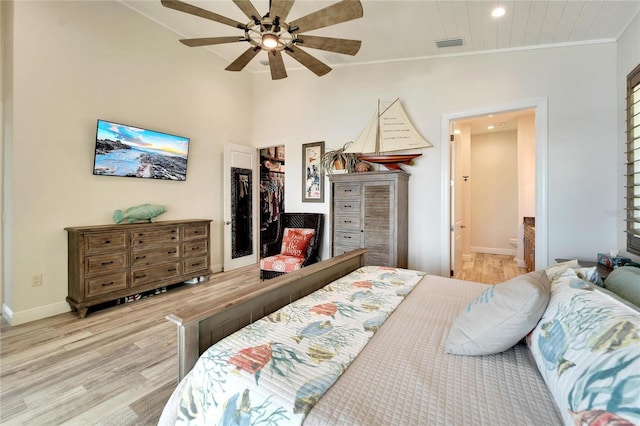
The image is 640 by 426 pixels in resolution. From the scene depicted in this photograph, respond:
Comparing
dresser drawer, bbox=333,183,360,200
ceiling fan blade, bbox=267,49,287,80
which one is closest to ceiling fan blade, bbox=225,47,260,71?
ceiling fan blade, bbox=267,49,287,80

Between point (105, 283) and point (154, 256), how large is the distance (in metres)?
0.57

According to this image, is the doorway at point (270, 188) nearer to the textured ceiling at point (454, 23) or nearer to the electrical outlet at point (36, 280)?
the textured ceiling at point (454, 23)

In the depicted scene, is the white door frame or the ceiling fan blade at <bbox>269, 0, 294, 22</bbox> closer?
the ceiling fan blade at <bbox>269, 0, 294, 22</bbox>

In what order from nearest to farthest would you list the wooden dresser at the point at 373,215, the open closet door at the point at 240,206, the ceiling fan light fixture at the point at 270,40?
the ceiling fan light fixture at the point at 270,40 < the wooden dresser at the point at 373,215 < the open closet door at the point at 240,206

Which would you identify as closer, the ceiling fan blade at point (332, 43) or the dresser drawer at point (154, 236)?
the ceiling fan blade at point (332, 43)

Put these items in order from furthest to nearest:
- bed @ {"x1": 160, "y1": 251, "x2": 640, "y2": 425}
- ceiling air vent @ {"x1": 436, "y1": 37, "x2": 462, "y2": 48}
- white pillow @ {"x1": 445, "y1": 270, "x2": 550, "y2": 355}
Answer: ceiling air vent @ {"x1": 436, "y1": 37, "x2": 462, "y2": 48} < white pillow @ {"x1": 445, "y1": 270, "x2": 550, "y2": 355} < bed @ {"x1": 160, "y1": 251, "x2": 640, "y2": 425}

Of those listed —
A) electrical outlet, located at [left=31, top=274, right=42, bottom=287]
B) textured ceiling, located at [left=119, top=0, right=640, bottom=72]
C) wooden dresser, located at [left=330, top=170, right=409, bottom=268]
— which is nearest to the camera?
textured ceiling, located at [left=119, top=0, right=640, bottom=72]

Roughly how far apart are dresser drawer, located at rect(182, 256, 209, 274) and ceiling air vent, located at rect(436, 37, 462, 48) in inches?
162

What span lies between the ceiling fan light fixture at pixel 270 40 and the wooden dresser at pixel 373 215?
1.71 meters

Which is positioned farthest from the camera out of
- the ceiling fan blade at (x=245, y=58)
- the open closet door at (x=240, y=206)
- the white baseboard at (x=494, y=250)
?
the white baseboard at (x=494, y=250)

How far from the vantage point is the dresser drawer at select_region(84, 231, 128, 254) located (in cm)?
295

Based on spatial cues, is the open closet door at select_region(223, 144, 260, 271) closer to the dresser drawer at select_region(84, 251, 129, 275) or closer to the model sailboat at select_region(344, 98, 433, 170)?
the dresser drawer at select_region(84, 251, 129, 275)

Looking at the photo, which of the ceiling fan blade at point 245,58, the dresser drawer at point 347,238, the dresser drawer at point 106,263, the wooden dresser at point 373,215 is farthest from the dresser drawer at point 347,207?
the dresser drawer at point 106,263

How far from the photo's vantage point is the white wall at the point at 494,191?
654cm
